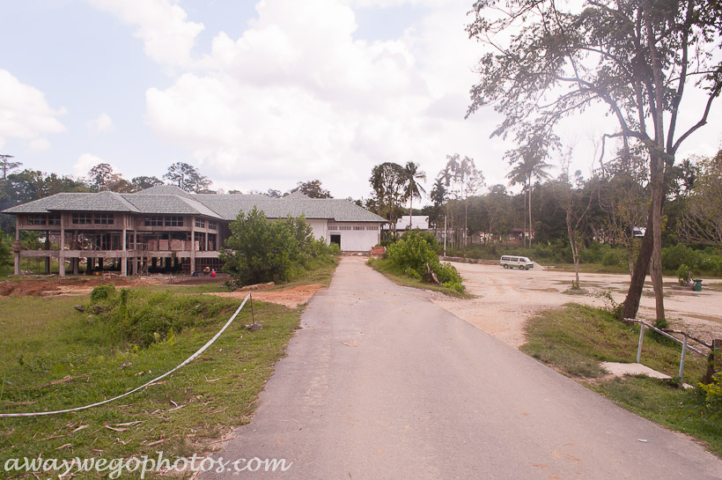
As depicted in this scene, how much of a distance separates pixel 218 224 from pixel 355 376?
123ft

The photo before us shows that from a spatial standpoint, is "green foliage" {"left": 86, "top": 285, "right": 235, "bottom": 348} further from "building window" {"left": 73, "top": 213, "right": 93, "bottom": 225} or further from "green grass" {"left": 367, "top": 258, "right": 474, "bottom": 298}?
"building window" {"left": 73, "top": 213, "right": 93, "bottom": 225}

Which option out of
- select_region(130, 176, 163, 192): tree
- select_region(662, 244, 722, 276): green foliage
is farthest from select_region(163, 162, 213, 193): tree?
select_region(662, 244, 722, 276): green foliage

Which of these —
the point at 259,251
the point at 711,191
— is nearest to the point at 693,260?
the point at 711,191

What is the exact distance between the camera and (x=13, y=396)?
5.35 metres

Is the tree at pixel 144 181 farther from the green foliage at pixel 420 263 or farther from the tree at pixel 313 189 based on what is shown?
the green foliage at pixel 420 263

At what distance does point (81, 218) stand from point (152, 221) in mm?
4654

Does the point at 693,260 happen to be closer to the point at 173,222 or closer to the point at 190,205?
the point at 190,205

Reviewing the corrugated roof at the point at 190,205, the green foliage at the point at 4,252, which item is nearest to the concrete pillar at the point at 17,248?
the corrugated roof at the point at 190,205

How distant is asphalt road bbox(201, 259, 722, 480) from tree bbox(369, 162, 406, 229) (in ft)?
162

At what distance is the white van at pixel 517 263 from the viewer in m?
41.9

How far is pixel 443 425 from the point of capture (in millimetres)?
4449

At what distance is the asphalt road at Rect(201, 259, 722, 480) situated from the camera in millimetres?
3619

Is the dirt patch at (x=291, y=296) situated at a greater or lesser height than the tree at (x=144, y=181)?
lesser

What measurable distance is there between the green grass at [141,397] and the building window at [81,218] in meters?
24.2
